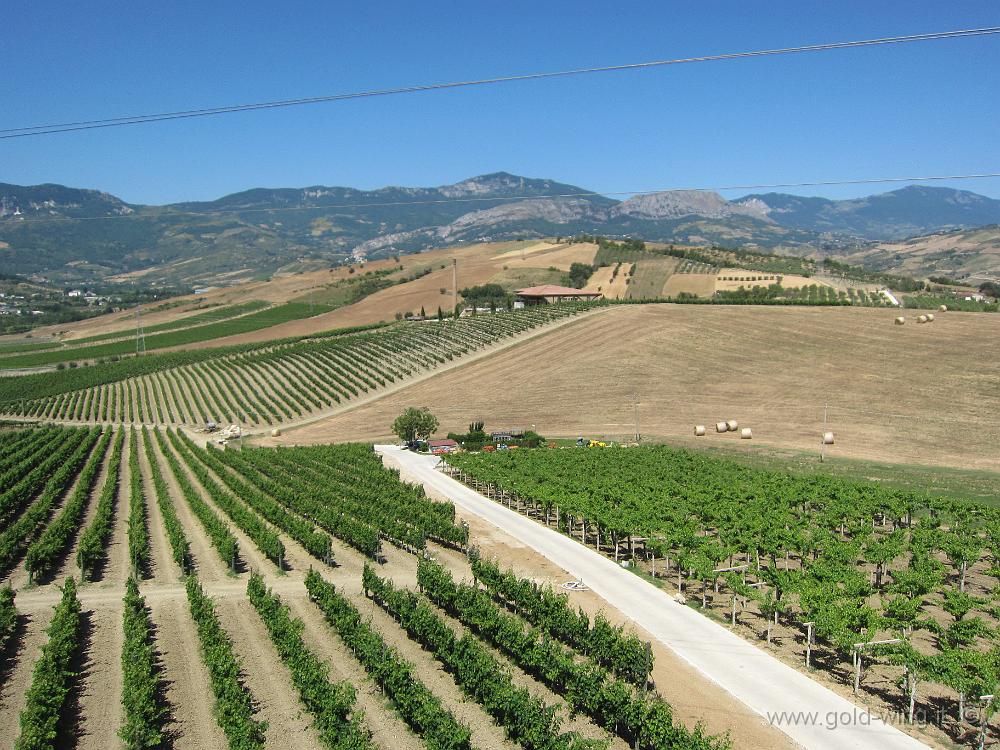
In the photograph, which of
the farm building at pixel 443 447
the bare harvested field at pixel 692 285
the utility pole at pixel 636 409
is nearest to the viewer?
the farm building at pixel 443 447

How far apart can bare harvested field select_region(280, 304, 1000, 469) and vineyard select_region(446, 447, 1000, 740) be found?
701 inches

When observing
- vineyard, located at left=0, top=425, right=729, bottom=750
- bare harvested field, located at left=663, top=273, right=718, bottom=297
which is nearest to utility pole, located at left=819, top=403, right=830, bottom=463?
vineyard, located at left=0, top=425, right=729, bottom=750

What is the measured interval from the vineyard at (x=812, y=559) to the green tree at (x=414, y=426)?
57.7 feet

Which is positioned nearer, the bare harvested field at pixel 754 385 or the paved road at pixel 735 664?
the paved road at pixel 735 664

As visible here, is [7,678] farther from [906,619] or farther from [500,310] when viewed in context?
[500,310]

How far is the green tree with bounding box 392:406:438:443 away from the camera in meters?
71.2

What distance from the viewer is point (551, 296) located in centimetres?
13000

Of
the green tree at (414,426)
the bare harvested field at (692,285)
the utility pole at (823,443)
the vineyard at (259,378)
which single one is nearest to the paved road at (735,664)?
the utility pole at (823,443)

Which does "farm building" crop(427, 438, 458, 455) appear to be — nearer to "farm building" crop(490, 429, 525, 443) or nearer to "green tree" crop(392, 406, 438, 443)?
"green tree" crop(392, 406, 438, 443)

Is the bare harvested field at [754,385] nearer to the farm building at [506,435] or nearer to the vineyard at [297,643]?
the farm building at [506,435]

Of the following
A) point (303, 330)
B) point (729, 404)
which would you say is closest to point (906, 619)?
point (729, 404)

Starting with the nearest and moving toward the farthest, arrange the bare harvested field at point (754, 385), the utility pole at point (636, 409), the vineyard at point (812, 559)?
the vineyard at point (812, 559) < the bare harvested field at point (754, 385) < the utility pole at point (636, 409)

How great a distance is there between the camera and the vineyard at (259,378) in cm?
9269

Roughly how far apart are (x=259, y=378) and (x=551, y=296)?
170ft
